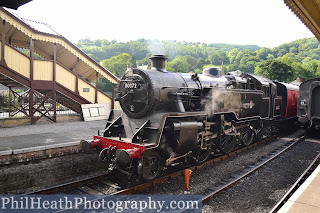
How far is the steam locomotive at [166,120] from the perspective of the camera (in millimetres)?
6754

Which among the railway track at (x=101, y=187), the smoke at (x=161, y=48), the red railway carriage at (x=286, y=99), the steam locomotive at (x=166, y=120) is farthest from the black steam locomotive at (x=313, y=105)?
the smoke at (x=161, y=48)

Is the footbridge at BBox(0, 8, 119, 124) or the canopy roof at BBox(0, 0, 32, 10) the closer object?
the canopy roof at BBox(0, 0, 32, 10)

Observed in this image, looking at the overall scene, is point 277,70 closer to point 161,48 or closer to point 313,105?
point 161,48

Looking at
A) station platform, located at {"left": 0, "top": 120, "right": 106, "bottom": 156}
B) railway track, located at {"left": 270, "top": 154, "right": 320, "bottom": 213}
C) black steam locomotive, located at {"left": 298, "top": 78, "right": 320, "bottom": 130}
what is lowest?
railway track, located at {"left": 270, "top": 154, "right": 320, "bottom": 213}

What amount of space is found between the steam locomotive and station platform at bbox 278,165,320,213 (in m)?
3.03

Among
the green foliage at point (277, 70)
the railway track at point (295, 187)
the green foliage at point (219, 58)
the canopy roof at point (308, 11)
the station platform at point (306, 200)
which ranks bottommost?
the railway track at point (295, 187)

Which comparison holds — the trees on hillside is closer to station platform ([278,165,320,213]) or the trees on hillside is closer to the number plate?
the number plate

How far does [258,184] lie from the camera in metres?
7.11

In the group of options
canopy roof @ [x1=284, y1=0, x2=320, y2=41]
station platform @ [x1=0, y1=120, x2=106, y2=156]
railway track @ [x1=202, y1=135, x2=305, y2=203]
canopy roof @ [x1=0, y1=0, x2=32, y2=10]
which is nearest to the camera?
canopy roof @ [x1=0, y1=0, x2=32, y2=10]

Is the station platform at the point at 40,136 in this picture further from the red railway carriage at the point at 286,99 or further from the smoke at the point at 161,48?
the smoke at the point at 161,48

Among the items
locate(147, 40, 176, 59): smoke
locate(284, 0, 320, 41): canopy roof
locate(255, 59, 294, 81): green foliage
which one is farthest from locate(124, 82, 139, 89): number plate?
locate(255, 59, 294, 81): green foliage

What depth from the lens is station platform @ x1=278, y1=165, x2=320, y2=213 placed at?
4328 mm

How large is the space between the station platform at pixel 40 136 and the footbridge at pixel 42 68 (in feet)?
5.08

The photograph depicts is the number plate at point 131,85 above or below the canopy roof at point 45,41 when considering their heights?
below
